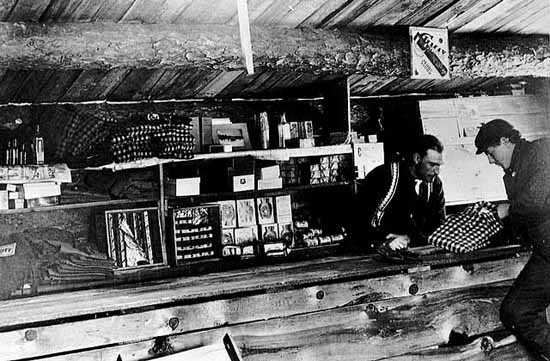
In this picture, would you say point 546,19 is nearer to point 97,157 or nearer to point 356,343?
point 356,343

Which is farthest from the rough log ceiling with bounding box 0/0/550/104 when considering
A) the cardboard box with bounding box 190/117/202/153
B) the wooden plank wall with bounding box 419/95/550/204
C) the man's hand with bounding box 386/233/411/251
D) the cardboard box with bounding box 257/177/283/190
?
the wooden plank wall with bounding box 419/95/550/204

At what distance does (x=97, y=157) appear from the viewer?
5.38 m

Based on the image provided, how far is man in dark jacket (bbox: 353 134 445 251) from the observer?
17.9ft

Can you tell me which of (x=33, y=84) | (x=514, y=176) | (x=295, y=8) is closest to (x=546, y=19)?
(x=514, y=176)

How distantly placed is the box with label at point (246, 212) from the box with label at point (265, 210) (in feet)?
0.18

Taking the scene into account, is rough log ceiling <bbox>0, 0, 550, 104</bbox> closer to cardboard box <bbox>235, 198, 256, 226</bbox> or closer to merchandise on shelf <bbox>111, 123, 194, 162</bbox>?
merchandise on shelf <bbox>111, 123, 194, 162</bbox>

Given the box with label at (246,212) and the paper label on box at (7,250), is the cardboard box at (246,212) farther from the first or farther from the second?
the paper label on box at (7,250)

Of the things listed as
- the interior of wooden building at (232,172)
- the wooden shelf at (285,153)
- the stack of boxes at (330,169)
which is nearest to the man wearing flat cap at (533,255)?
the interior of wooden building at (232,172)

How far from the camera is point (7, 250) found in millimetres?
4742

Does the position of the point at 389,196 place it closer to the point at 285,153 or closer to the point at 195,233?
the point at 285,153

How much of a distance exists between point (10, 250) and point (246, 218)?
2297 millimetres

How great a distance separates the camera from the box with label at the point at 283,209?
6301 millimetres

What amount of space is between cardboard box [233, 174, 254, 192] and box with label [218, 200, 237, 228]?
0.32m

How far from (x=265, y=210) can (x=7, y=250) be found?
252 cm
